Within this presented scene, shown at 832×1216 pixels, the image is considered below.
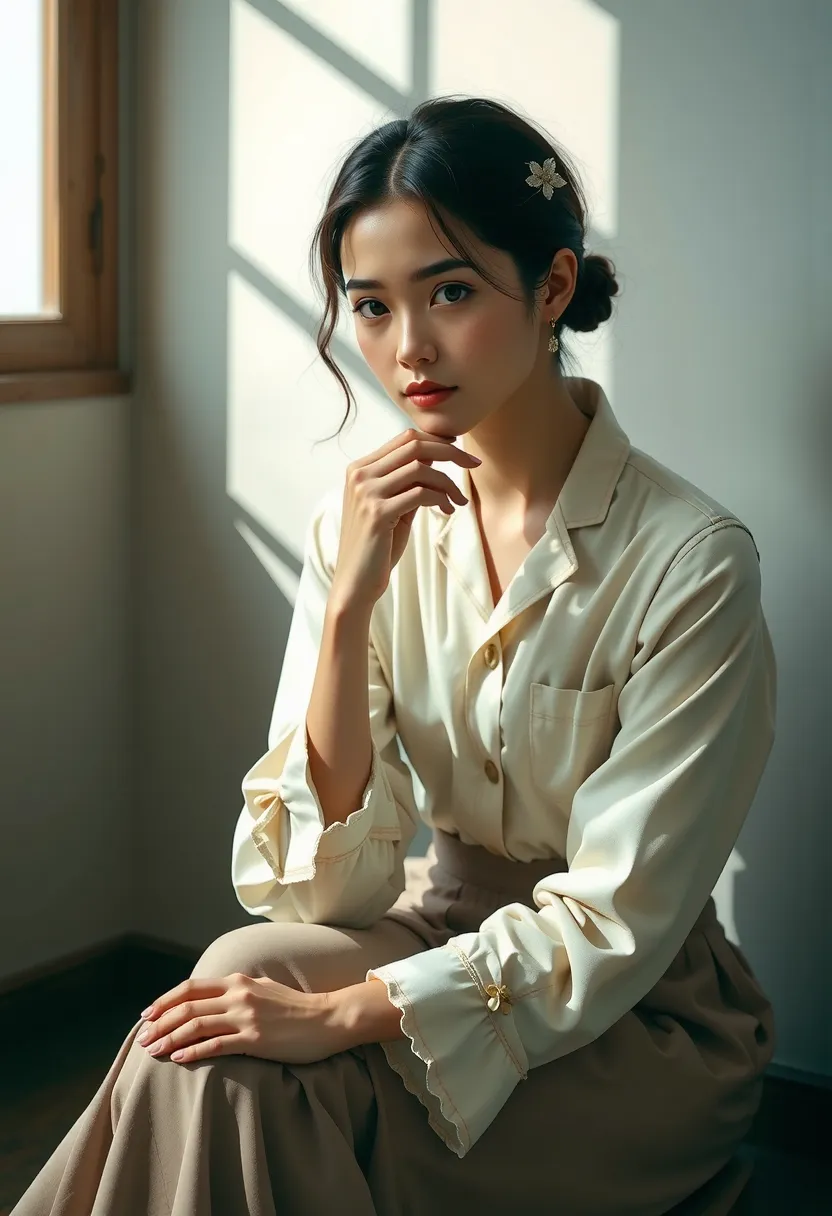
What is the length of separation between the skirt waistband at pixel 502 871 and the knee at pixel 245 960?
0.36m

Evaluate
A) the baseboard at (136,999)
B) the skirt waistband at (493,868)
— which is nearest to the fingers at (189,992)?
the skirt waistband at (493,868)

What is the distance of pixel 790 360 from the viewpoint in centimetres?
196

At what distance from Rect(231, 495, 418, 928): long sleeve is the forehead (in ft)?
1.35

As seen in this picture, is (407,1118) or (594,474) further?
(594,474)

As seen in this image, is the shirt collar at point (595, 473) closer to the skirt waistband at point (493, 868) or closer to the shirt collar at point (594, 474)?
the shirt collar at point (594, 474)

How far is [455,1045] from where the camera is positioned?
1459 mm

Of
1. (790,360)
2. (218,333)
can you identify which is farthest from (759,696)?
(218,333)

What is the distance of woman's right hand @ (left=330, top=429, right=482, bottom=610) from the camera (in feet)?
5.47

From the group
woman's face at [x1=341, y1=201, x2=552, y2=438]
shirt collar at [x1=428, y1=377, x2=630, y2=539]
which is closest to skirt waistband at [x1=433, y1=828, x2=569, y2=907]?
shirt collar at [x1=428, y1=377, x2=630, y2=539]

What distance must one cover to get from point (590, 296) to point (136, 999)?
5.50 feet

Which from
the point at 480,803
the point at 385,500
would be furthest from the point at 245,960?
the point at 385,500

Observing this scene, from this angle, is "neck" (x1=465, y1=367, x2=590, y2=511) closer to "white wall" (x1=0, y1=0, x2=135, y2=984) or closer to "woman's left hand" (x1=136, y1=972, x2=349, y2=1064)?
"woman's left hand" (x1=136, y1=972, x2=349, y2=1064)

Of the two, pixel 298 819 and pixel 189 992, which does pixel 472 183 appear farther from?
pixel 189 992

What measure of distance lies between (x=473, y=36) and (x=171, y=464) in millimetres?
959
